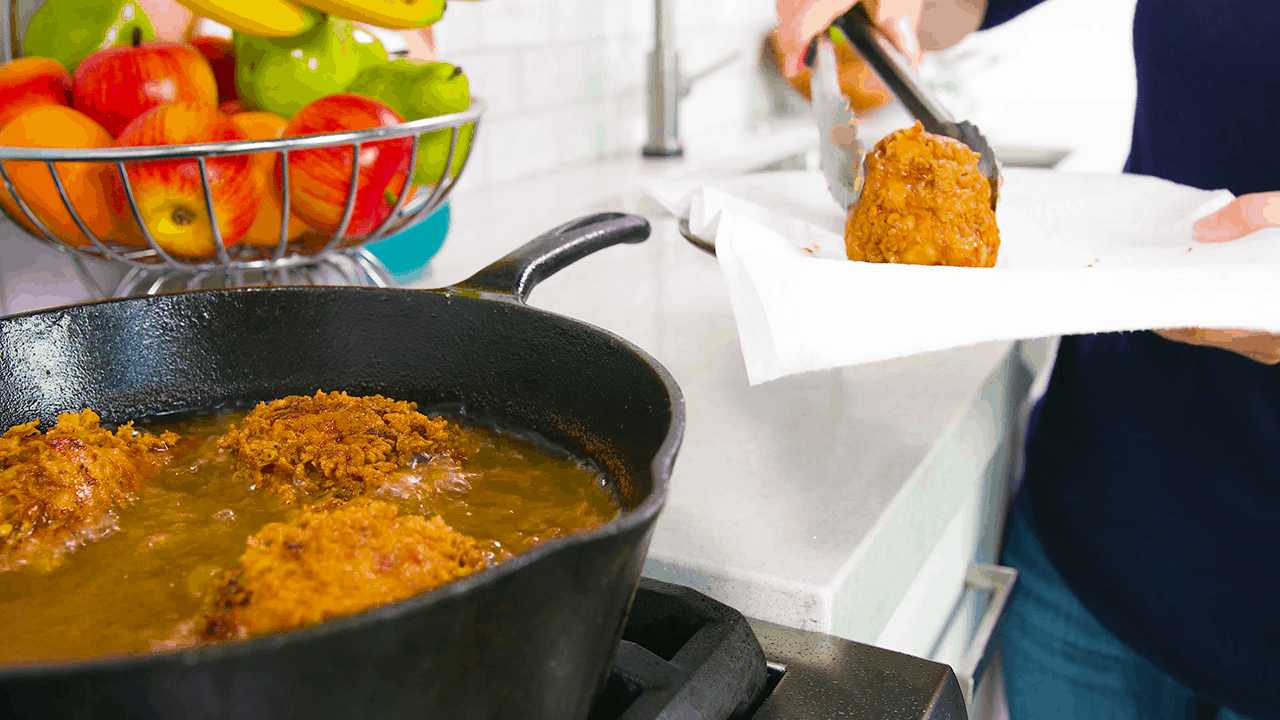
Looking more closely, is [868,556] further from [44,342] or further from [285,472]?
[44,342]

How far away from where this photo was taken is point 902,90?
88 cm

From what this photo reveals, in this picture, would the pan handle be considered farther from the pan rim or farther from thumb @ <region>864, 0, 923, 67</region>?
thumb @ <region>864, 0, 923, 67</region>

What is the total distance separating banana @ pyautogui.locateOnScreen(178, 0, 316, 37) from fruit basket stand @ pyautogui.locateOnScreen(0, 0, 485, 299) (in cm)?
11

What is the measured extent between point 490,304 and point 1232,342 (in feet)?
1.73

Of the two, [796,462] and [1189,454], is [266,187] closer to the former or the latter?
[796,462]

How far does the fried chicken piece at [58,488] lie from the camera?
370 millimetres

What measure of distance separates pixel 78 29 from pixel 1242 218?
89cm

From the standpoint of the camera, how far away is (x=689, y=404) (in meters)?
0.70

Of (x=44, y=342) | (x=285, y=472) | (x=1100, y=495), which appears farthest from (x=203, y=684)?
(x=1100, y=495)

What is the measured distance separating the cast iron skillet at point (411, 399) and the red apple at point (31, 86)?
210 mm

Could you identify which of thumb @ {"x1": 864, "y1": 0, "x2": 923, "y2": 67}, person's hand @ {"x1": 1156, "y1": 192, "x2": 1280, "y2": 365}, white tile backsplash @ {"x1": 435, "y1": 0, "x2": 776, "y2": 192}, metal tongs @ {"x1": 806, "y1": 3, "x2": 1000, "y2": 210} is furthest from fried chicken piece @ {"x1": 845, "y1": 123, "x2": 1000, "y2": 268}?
white tile backsplash @ {"x1": 435, "y1": 0, "x2": 776, "y2": 192}

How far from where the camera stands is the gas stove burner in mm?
361

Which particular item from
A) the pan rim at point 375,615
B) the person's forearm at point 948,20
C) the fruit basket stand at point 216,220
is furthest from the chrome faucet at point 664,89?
the pan rim at point 375,615

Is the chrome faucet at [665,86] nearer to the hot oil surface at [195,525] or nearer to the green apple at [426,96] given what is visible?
the green apple at [426,96]
